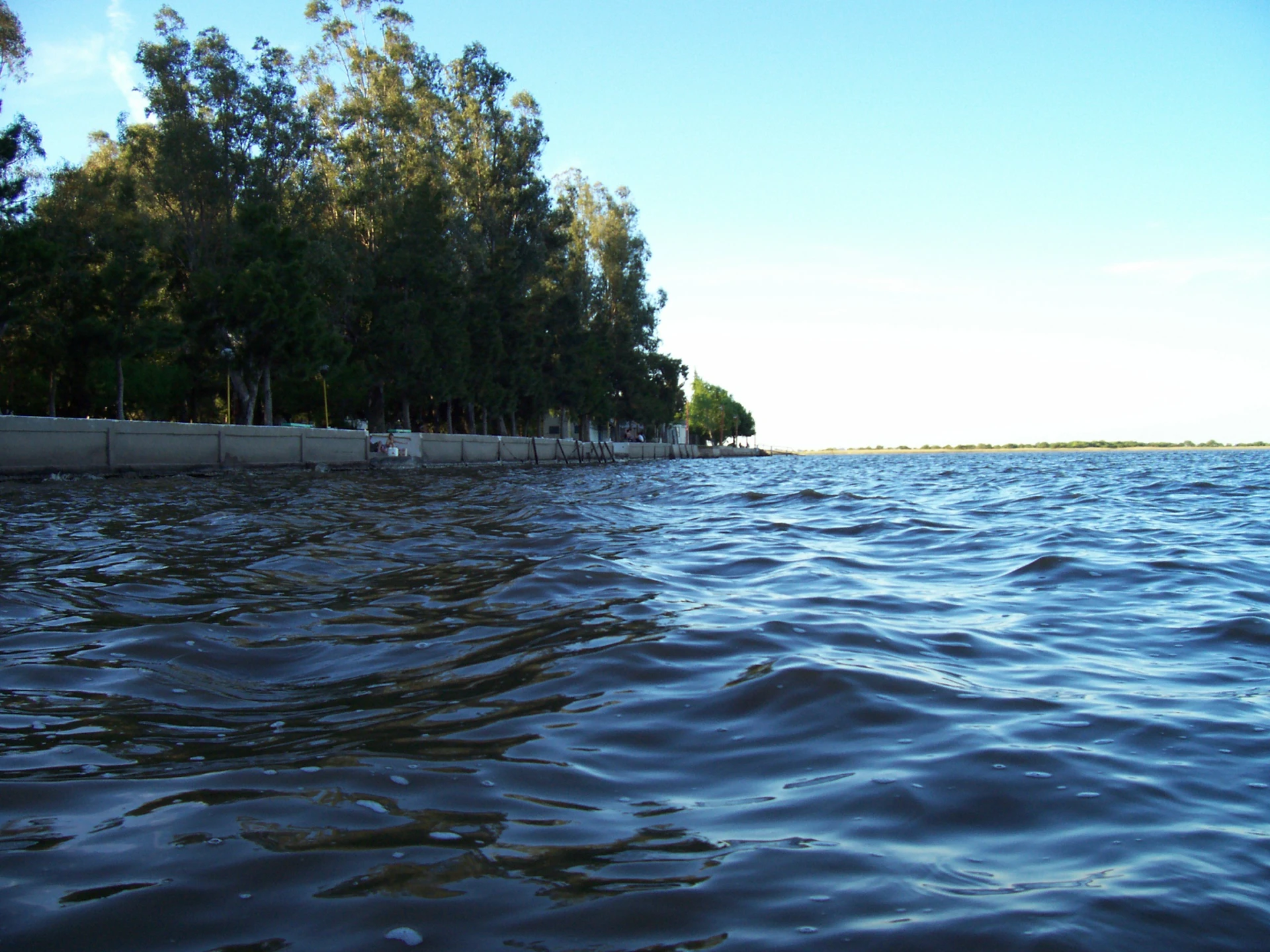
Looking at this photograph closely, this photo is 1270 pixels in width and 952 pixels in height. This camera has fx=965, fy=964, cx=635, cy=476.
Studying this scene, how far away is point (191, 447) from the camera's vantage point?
2259 centimetres

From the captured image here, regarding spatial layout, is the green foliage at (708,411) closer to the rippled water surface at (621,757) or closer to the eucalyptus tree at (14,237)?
the eucalyptus tree at (14,237)

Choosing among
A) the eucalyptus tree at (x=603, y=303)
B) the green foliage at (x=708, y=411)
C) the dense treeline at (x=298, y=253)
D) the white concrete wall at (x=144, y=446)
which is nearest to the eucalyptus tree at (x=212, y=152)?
the dense treeline at (x=298, y=253)

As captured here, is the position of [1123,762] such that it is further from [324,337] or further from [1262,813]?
[324,337]

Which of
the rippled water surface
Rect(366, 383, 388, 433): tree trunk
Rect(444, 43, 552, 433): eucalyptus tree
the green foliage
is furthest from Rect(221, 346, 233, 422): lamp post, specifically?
the green foliage

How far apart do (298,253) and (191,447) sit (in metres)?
10.7

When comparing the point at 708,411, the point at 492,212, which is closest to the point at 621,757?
the point at 492,212

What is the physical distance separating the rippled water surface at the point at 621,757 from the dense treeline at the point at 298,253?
22.2 m

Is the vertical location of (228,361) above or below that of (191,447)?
above

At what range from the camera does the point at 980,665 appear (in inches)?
173

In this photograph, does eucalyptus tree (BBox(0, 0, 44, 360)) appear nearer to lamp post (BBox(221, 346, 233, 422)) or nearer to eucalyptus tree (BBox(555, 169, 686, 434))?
lamp post (BBox(221, 346, 233, 422))

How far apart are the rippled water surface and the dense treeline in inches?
874

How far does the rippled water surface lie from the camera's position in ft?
6.63

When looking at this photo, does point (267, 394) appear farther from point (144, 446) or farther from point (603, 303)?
point (603, 303)

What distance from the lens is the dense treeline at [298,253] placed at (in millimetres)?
28641
